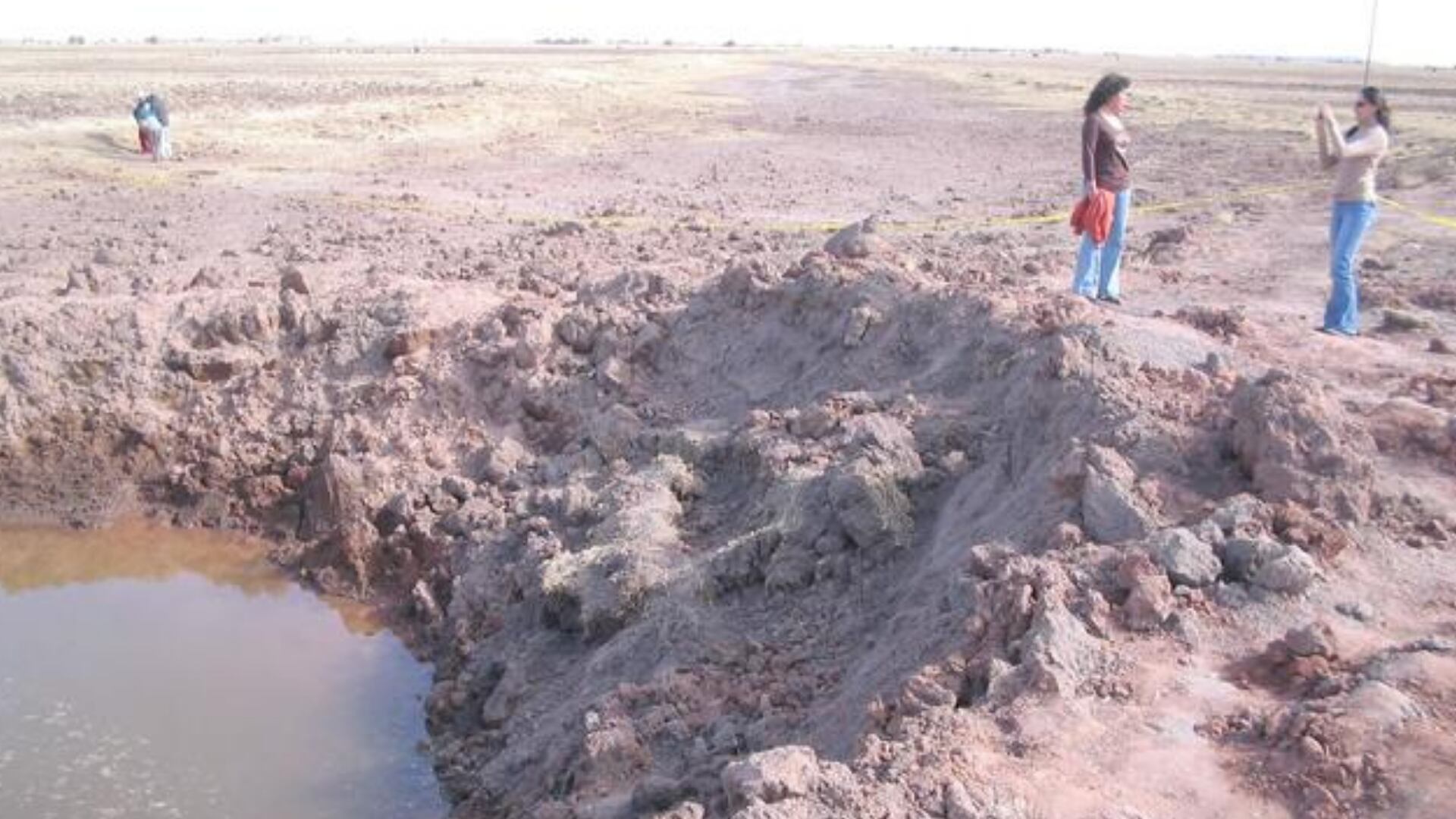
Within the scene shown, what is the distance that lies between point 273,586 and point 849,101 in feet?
98.5

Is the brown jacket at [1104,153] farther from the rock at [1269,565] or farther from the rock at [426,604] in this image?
the rock at [426,604]

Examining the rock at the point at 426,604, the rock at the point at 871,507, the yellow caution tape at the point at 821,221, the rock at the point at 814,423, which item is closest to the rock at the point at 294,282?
the rock at the point at 426,604

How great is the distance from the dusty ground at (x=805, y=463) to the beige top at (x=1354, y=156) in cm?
98

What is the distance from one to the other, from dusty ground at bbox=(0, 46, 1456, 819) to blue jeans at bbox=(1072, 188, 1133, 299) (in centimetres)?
60

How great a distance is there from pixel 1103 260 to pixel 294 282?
623 centimetres

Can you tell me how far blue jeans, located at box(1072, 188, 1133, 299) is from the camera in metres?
8.61

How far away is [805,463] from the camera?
707 centimetres

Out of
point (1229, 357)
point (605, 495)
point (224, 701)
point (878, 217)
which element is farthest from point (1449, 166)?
point (224, 701)

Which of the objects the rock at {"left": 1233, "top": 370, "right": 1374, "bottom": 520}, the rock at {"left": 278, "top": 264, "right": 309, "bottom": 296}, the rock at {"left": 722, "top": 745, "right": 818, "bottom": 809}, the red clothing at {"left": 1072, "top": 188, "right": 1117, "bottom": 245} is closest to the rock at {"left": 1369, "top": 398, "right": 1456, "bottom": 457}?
the rock at {"left": 1233, "top": 370, "right": 1374, "bottom": 520}

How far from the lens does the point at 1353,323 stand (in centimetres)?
848

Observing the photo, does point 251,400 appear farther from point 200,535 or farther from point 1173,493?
point 1173,493

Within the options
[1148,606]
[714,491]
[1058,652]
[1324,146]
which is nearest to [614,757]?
[1058,652]

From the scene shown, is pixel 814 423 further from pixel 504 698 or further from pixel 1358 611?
pixel 1358 611

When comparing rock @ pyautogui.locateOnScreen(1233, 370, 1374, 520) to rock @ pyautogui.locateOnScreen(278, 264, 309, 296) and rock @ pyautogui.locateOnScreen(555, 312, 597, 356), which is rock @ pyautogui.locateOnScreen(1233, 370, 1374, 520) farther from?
rock @ pyautogui.locateOnScreen(278, 264, 309, 296)
